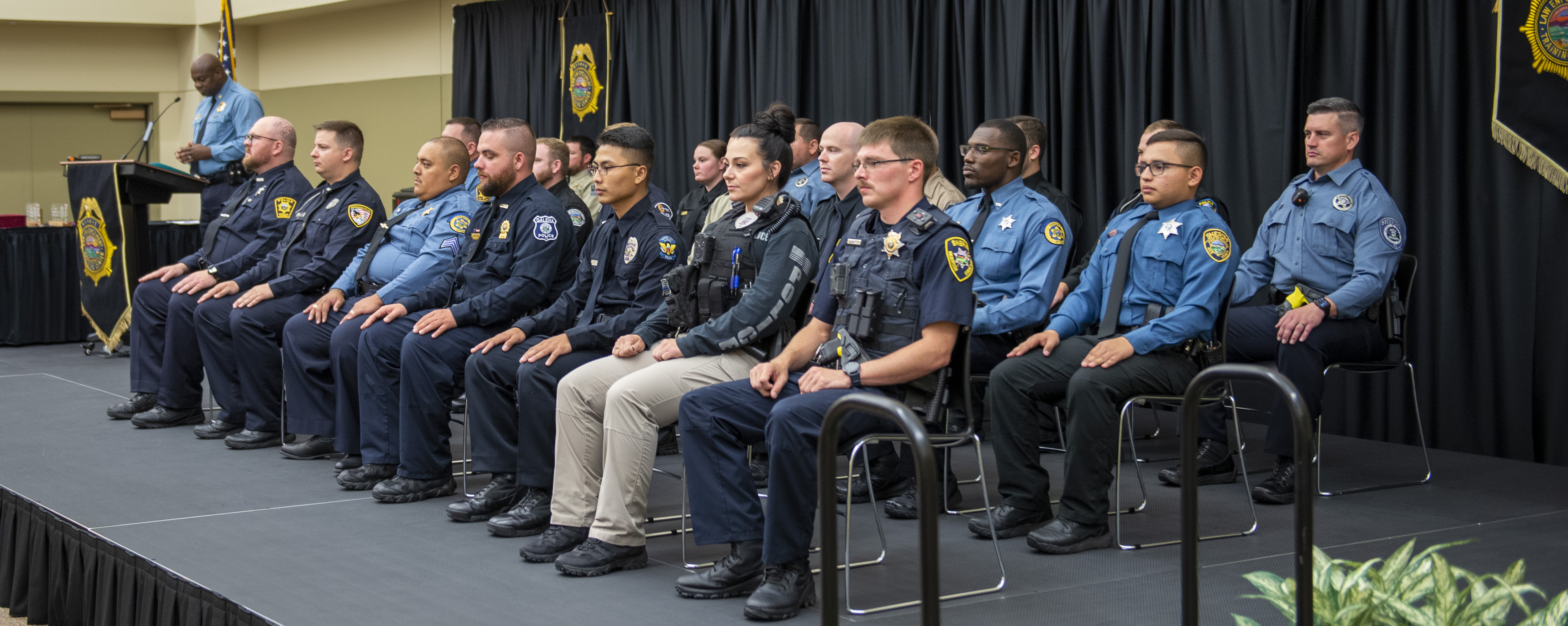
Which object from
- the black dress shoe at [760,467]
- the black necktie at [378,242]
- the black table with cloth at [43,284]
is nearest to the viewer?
the black dress shoe at [760,467]

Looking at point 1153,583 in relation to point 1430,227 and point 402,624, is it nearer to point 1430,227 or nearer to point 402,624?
point 402,624

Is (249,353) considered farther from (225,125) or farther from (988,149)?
(225,125)

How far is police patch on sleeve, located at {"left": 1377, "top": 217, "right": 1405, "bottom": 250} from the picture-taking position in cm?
438

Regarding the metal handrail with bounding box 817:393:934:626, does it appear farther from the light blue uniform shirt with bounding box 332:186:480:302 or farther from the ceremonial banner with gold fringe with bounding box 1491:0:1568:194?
A: the ceremonial banner with gold fringe with bounding box 1491:0:1568:194

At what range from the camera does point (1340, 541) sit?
12.1 feet

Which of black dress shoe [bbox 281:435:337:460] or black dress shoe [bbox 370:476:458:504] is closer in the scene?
black dress shoe [bbox 370:476:458:504]

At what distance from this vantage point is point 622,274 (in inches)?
162

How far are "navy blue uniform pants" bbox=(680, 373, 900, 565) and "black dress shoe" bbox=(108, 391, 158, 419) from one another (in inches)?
149

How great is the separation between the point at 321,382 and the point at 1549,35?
4.79 m

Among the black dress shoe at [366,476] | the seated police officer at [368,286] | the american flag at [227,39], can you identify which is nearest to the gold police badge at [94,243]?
the american flag at [227,39]

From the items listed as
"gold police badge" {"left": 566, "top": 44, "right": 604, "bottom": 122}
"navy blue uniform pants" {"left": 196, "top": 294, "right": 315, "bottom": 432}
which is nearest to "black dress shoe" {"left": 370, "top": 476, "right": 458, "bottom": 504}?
"navy blue uniform pants" {"left": 196, "top": 294, "right": 315, "bottom": 432}

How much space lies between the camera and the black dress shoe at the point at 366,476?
455 cm

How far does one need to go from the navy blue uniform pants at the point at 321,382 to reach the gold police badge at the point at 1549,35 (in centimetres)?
443

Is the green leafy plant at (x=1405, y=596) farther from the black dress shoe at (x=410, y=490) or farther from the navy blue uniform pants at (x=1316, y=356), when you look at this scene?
the black dress shoe at (x=410, y=490)
